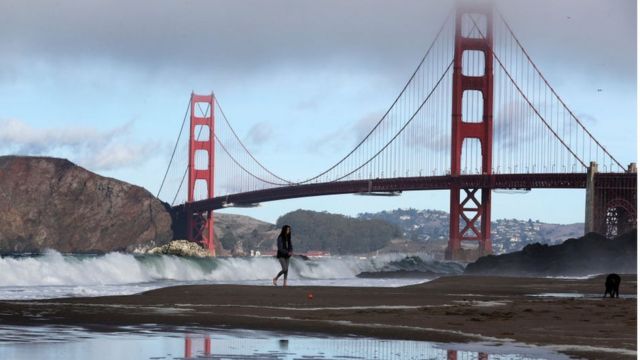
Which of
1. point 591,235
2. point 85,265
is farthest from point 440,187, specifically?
point 85,265

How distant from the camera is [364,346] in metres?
13.2

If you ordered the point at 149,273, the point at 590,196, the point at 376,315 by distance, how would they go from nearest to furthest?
the point at 376,315, the point at 149,273, the point at 590,196

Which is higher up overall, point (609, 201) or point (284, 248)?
point (609, 201)

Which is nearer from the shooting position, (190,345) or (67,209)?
(190,345)

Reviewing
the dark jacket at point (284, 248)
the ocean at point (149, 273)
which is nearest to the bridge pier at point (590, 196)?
the ocean at point (149, 273)

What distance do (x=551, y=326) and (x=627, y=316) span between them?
215 cm

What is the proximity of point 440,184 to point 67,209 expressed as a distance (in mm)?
98470

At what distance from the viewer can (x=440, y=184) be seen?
86188 mm

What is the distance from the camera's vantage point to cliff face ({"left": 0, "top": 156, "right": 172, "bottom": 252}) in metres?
165

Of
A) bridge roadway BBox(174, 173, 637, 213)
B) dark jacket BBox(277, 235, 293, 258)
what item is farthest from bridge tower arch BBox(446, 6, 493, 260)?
dark jacket BBox(277, 235, 293, 258)

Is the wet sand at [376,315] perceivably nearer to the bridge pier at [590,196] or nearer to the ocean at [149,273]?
the ocean at [149,273]

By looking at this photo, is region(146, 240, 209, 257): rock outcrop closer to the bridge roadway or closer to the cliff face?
the bridge roadway

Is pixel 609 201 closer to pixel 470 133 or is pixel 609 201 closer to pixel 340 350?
pixel 470 133

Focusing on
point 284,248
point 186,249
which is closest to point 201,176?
point 186,249
